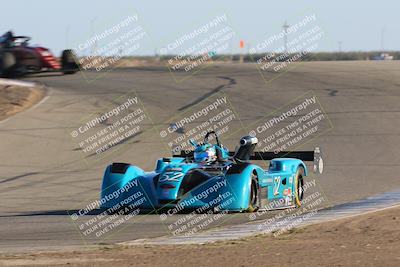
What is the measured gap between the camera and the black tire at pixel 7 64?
3512 centimetres

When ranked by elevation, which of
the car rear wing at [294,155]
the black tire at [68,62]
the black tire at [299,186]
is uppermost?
the black tire at [68,62]

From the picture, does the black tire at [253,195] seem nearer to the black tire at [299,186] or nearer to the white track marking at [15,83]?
the black tire at [299,186]

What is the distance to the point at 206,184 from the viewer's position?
14.5 meters

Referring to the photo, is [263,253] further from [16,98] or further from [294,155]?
[16,98]

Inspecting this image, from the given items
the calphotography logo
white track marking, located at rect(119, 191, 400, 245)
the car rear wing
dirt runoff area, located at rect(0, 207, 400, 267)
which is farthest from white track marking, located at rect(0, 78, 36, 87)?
dirt runoff area, located at rect(0, 207, 400, 267)

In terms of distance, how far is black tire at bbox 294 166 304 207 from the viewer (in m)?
16.1

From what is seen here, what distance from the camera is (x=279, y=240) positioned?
11.2m

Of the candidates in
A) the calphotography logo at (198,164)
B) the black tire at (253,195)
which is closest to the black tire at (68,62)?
the calphotography logo at (198,164)

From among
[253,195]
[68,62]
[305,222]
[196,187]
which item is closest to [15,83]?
[68,62]

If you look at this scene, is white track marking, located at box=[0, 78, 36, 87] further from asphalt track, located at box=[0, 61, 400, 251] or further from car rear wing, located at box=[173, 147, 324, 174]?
car rear wing, located at box=[173, 147, 324, 174]

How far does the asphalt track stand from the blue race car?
→ 405 mm

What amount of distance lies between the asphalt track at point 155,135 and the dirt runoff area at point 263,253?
3.92ft

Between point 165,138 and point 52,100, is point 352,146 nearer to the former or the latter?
point 165,138

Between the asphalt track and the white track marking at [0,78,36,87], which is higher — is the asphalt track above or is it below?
below
